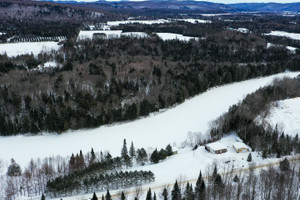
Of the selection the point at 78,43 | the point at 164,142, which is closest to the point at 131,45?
the point at 78,43


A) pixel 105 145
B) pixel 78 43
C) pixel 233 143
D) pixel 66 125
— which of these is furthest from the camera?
pixel 78 43

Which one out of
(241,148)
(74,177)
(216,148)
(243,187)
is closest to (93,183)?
(74,177)

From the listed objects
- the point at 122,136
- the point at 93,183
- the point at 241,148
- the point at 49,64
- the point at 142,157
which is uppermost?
the point at 49,64

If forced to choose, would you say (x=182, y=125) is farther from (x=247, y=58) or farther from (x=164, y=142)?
(x=247, y=58)

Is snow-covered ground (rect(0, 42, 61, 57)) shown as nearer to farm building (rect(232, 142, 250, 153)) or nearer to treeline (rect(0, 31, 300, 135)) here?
treeline (rect(0, 31, 300, 135))

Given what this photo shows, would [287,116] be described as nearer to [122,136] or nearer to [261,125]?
[261,125]

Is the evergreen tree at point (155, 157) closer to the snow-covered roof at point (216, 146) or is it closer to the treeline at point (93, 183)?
the treeline at point (93, 183)
